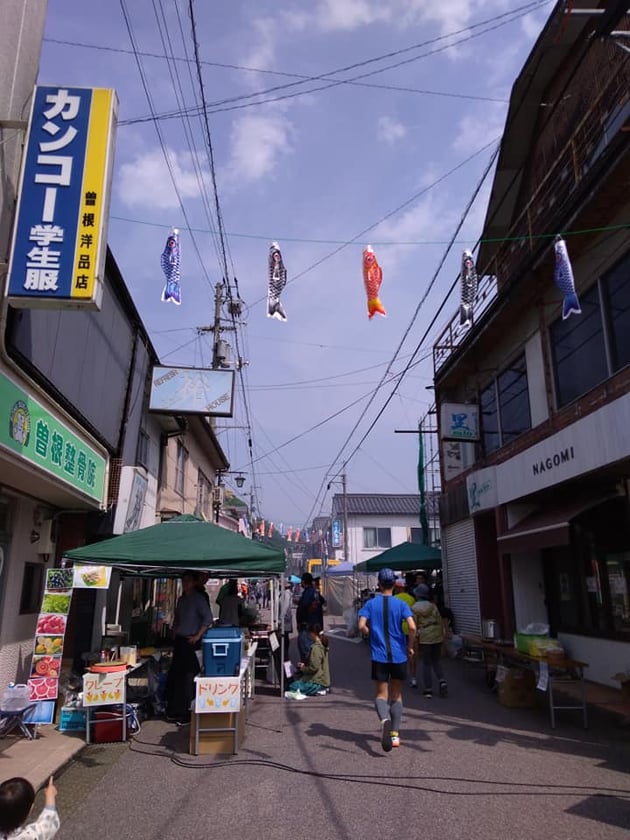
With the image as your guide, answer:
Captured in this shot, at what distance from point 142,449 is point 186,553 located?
6.18 meters

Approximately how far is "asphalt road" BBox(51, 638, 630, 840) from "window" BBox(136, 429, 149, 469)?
6.08 metres

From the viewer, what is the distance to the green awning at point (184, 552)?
758cm

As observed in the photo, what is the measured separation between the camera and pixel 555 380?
11.8 metres

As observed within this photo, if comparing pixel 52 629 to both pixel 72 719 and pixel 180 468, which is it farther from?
pixel 180 468

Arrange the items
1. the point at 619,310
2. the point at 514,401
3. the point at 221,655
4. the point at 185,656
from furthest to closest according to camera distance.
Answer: the point at 514,401 → the point at 619,310 → the point at 185,656 → the point at 221,655

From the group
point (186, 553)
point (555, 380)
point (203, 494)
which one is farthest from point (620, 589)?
point (203, 494)

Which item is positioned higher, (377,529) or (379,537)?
(377,529)

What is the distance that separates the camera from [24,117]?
7070 millimetres

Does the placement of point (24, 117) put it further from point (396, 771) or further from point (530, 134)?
point (530, 134)

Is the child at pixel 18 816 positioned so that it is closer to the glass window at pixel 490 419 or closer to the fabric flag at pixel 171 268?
the fabric flag at pixel 171 268

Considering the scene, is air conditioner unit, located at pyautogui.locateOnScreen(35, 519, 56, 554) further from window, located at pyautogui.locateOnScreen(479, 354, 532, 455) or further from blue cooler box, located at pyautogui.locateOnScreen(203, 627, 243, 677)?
window, located at pyautogui.locateOnScreen(479, 354, 532, 455)

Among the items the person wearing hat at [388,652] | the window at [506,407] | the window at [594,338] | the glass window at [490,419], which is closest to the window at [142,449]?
the person wearing hat at [388,652]

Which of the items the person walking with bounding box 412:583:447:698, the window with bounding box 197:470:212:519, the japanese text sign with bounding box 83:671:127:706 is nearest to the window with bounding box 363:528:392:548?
the window with bounding box 197:470:212:519

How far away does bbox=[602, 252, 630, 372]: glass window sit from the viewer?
30.6ft
